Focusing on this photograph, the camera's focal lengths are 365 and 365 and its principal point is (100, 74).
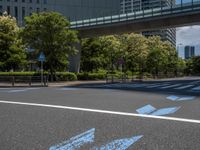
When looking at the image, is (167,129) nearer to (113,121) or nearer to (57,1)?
(113,121)

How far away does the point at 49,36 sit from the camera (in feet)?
123

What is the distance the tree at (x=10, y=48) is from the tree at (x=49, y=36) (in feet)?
10.9

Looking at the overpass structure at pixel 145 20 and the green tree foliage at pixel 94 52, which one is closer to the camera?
the overpass structure at pixel 145 20

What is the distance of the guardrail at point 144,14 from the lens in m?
38.9

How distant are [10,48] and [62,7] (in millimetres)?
62319

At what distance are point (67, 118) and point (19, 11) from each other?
298 ft

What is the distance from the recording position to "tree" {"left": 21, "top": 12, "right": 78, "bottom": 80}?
3734cm

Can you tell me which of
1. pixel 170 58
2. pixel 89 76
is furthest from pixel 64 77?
pixel 170 58

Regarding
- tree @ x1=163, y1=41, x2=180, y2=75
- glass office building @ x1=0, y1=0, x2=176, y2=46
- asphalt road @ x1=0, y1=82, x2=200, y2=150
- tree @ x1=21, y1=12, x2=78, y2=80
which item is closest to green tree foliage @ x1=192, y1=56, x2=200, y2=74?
tree @ x1=163, y1=41, x2=180, y2=75

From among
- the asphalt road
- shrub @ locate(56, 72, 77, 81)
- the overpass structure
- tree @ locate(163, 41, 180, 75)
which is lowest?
the asphalt road

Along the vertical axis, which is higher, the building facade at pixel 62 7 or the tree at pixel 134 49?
the building facade at pixel 62 7

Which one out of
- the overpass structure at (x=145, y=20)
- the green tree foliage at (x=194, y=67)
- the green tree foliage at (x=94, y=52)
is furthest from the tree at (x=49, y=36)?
the green tree foliage at (x=194, y=67)

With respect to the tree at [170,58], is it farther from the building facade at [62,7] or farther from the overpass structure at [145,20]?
the overpass structure at [145,20]

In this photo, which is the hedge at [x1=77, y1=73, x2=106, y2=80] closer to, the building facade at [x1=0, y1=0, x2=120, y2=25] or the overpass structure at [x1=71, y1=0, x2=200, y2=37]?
the overpass structure at [x1=71, y1=0, x2=200, y2=37]
